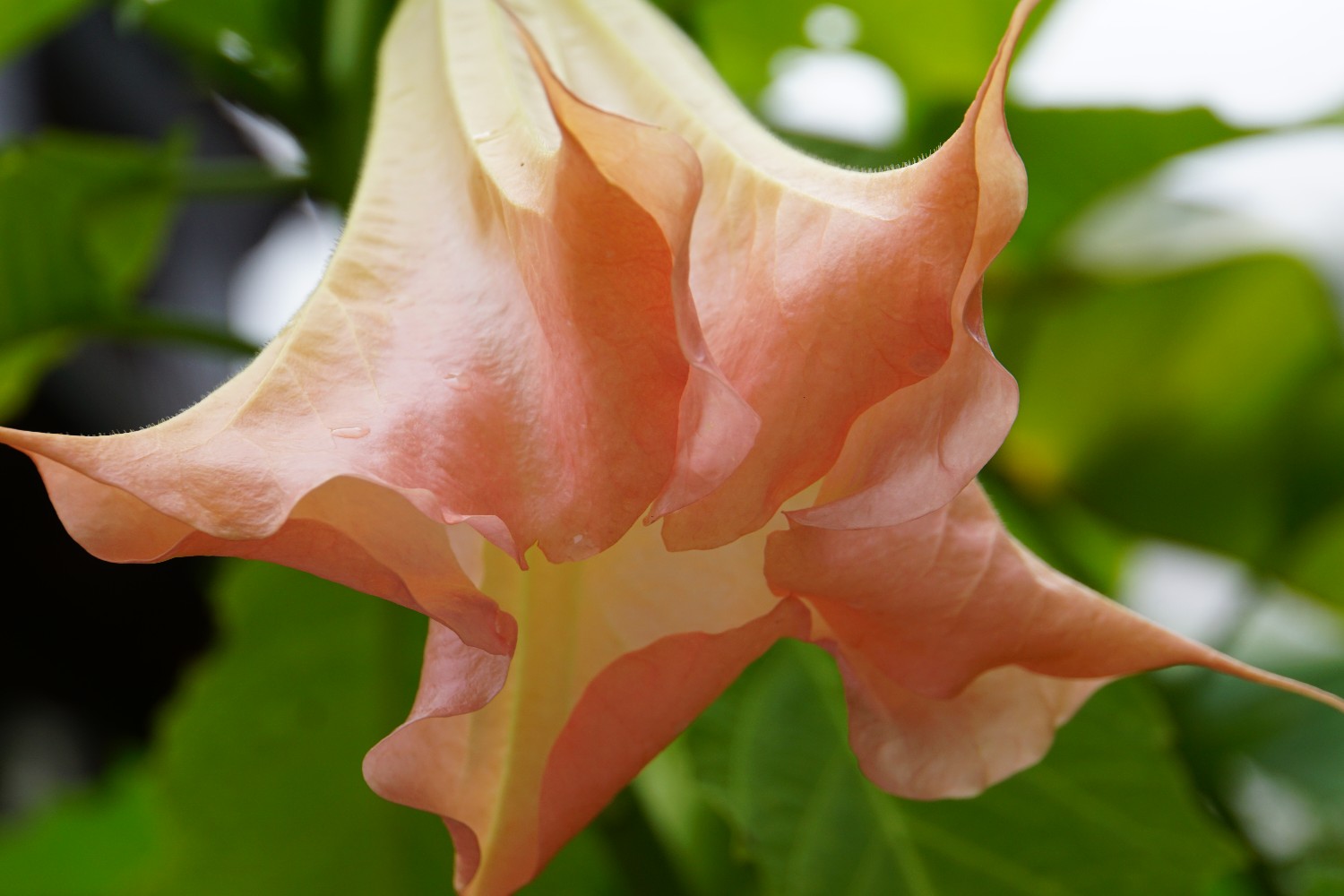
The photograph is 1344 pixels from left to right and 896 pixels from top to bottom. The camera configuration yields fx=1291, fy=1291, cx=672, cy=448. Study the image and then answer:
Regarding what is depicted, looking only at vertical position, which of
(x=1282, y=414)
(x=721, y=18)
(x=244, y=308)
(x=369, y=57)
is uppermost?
(x=369, y=57)

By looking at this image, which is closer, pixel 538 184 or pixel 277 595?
pixel 538 184

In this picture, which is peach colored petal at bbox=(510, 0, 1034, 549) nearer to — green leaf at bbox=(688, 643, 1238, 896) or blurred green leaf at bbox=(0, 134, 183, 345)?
green leaf at bbox=(688, 643, 1238, 896)

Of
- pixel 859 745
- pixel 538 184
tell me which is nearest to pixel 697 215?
pixel 538 184

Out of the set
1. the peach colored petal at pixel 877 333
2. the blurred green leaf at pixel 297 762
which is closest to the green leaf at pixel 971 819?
the blurred green leaf at pixel 297 762

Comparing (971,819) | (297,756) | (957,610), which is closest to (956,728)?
(957,610)

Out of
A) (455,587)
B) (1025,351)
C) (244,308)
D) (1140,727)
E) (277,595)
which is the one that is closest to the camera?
(455,587)

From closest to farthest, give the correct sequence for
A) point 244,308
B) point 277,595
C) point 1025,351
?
point 277,595 → point 1025,351 → point 244,308

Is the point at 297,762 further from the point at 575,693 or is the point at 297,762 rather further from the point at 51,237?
the point at 575,693

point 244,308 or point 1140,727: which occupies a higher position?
point 1140,727

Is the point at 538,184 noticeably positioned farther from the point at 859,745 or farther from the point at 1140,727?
the point at 1140,727
